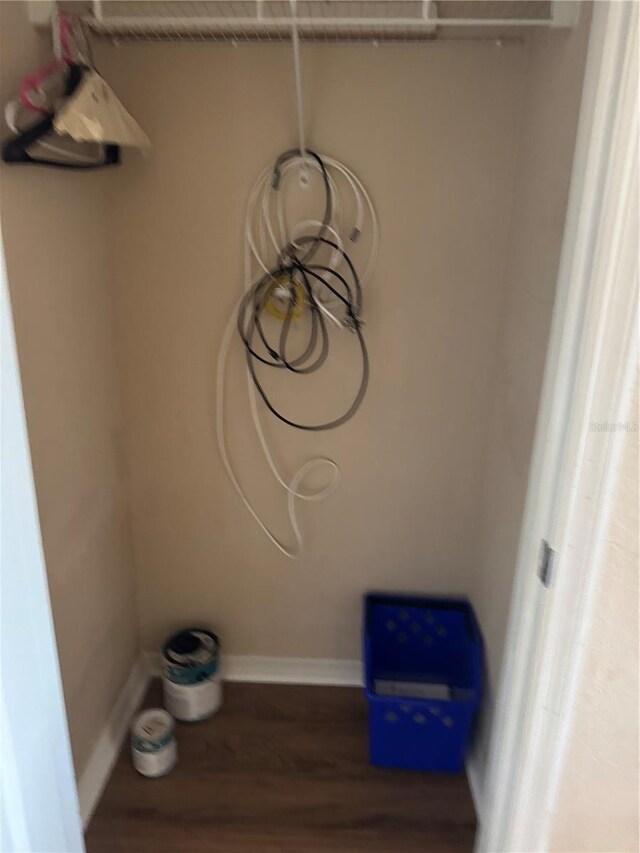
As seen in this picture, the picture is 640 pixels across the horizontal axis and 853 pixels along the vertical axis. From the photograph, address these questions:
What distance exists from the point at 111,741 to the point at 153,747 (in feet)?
0.51

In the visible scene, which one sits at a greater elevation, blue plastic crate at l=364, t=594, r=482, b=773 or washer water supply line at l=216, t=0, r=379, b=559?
washer water supply line at l=216, t=0, r=379, b=559

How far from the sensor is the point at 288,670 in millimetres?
2189

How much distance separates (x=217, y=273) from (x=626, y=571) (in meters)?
1.18

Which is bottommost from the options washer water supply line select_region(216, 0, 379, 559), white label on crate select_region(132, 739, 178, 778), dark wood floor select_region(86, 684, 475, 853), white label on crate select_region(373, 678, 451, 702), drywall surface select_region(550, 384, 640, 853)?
dark wood floor select_region(86, 684, 475, 853)

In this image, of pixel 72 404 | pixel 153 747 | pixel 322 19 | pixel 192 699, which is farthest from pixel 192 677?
pixel 322 19

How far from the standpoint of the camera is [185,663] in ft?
6.50

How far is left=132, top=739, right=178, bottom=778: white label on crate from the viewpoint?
1816 mm

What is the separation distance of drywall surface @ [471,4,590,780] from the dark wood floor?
0.71 ft

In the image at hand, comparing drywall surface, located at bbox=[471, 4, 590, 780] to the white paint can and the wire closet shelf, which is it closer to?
the wire closet shelf

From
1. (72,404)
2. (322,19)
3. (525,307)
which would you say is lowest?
(72,404)

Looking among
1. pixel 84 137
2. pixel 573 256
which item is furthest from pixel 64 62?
pixel 573 256

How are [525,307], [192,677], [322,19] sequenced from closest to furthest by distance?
[322,19] < [525,307] < [192,677]

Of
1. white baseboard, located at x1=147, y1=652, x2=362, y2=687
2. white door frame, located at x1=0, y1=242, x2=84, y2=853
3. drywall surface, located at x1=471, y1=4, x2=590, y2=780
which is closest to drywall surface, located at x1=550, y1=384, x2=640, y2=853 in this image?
drywall surface, located at x1=471, y1=4, x2=590, y2=780

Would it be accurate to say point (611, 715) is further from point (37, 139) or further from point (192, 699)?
point (37, 139)
